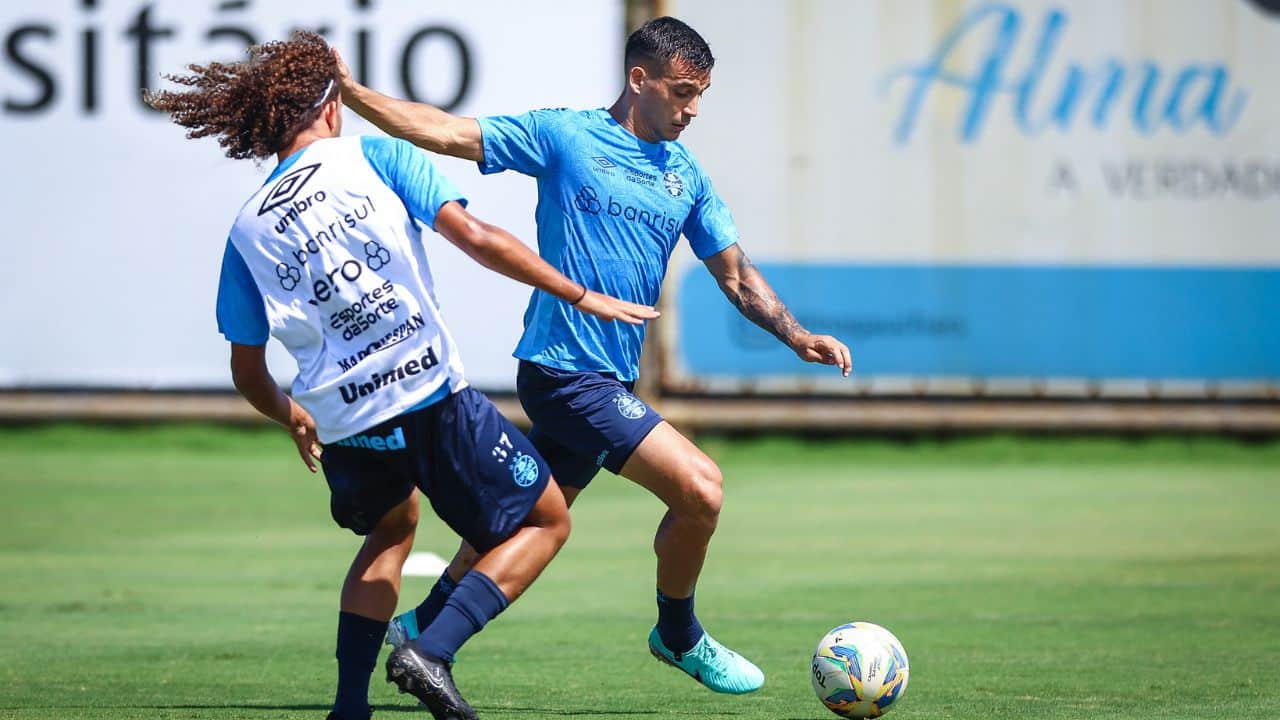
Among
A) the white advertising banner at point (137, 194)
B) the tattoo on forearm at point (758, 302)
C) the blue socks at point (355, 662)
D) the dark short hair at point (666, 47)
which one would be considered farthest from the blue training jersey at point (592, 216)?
the white advertising banner at point (137, 194)

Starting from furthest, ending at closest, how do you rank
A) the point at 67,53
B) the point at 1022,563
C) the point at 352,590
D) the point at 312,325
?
the point at 67,53 → the point at 1022,563 → the point at 352,590 → the point at 312,325

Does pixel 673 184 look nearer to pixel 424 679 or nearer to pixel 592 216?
pixel 592 216

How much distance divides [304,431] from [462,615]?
84 centimetres

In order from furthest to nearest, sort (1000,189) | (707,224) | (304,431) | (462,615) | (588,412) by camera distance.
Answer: (1000,189)
(707,224)
(588,412)
(304,431)
(462,615)

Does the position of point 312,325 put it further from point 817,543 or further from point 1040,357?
point 1040,357

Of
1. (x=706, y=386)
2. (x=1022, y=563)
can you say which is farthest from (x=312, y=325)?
(x=706, y=386)

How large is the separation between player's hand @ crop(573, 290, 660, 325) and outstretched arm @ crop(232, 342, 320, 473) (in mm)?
921

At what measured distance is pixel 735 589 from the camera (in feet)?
32.7

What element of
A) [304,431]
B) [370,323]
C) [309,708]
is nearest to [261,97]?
[370,323]

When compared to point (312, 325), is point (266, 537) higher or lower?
lower

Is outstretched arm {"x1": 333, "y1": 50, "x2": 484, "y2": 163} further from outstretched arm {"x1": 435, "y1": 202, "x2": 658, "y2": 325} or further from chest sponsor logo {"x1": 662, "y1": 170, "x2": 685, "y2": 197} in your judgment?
outstretched arm {"x1": 435, "y1": 202, "x2": 658, "y2": 325}

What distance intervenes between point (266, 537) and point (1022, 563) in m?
4.93

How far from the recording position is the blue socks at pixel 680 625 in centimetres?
662

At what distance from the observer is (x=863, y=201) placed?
719 inches
